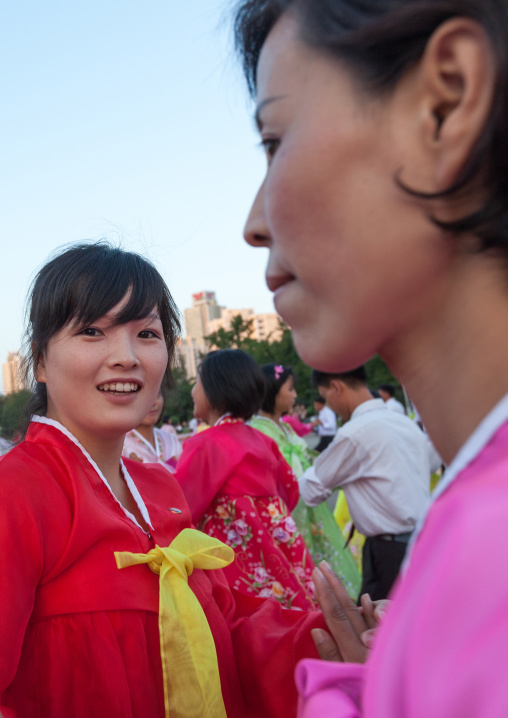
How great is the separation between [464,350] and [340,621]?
0.70 meters

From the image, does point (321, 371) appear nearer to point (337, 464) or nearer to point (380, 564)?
point (337, 464)

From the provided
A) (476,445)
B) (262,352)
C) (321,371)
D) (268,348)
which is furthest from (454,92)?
(262,352)

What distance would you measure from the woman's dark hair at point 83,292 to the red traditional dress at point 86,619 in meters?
0.32

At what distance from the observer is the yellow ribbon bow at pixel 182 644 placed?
135cm

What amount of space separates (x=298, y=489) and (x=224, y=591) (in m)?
2.50

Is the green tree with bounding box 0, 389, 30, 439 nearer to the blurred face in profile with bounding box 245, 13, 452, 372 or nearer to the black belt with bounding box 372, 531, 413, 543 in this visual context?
the blurred face in profile with bounding box 245, 13, 452, 372

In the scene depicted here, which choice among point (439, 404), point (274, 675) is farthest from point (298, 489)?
point (439, 404)

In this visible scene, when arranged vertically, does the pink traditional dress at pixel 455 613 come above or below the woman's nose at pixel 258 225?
below

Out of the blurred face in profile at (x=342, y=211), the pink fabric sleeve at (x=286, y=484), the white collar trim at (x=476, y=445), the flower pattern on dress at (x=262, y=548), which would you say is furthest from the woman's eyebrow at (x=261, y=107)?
the pink fabric sleeve at (x=286, y=484)

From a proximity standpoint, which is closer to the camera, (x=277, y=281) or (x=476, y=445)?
(x=476, y=445)

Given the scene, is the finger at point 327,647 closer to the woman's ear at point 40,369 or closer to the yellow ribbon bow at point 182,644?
the yellow ribbon bow at point 182,644

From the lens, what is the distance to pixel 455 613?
1.40ft

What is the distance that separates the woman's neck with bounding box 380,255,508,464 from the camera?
0.64m

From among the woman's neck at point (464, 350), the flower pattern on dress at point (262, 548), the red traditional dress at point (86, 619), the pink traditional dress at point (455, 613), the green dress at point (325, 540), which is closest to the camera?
the pink traditional dress at point (455, 613)
